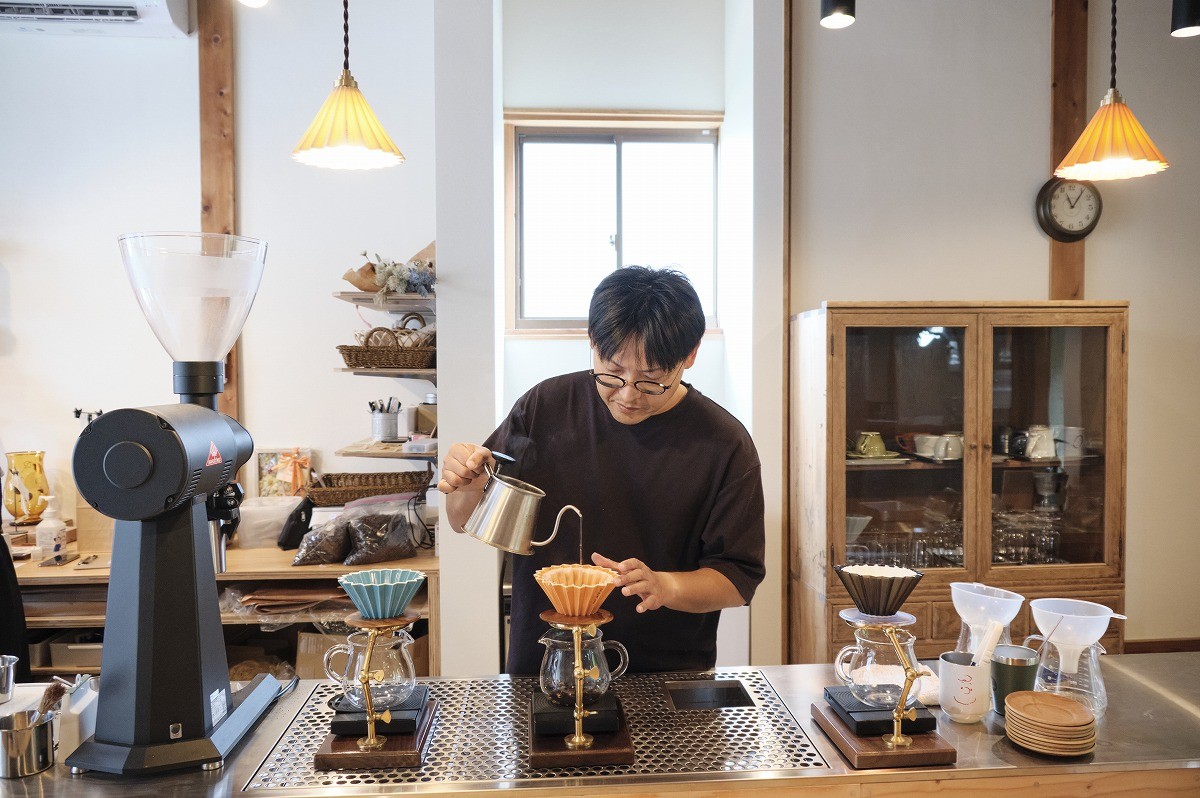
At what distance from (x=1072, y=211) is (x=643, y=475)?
2.74 meters

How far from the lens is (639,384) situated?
5.24 ft

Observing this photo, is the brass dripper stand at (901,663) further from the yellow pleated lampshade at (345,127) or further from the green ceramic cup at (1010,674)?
the yellow pleated lampshade at (345,127)

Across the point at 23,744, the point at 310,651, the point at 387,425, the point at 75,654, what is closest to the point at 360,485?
the point at 387,425

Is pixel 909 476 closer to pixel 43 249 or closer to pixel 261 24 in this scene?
pixel 261 24

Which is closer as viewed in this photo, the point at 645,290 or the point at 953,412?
the point at 645,290

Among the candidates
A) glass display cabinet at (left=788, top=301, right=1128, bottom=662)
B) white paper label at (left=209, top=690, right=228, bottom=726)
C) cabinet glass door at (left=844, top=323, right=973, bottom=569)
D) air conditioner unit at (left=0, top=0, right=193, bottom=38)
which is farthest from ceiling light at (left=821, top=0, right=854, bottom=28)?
air conditioner unit at (left=0, top=0, right=193, bottom=38)

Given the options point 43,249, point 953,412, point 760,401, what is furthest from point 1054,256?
point 43,249

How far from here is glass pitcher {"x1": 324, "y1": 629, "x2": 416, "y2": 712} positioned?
127 cm

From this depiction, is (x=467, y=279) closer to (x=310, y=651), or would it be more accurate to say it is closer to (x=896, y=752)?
(x=310, y=651)

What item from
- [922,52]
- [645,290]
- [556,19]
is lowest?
[645,290]

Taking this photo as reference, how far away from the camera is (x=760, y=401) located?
10.9 ft

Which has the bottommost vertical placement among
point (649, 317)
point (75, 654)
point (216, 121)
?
point (75, 654)

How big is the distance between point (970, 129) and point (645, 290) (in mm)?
2595

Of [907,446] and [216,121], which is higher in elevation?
[216,121]
